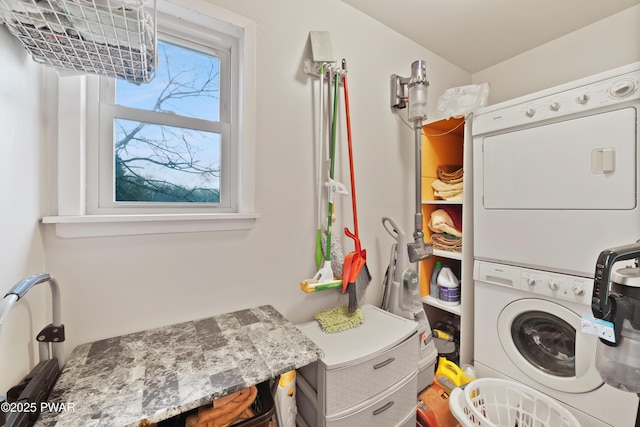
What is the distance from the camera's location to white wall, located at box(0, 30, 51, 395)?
688 mm

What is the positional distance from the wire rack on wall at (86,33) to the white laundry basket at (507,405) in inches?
75.6

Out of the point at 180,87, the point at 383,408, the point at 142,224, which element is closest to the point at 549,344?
the point at 383,408

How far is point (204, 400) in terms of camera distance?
0.68 metres

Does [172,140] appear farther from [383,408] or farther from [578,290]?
[578,290]

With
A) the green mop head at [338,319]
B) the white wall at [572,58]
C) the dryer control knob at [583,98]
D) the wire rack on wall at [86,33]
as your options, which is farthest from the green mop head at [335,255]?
the white wall at [572,58]

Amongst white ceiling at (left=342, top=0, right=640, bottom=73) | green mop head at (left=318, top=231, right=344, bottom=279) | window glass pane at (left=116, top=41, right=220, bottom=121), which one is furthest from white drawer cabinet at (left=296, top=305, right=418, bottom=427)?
white ceiling at (left=342, top=0, right=640, bottom=73)

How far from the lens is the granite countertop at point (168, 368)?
65 cm

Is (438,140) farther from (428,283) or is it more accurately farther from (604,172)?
(428,283)

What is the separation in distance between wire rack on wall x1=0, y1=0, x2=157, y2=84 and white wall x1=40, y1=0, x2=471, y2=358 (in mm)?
568

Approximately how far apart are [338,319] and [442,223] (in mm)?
1081

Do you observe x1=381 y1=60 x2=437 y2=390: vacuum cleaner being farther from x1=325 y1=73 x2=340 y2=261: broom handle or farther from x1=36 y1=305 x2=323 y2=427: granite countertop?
x1=36 y1=305 x2=323 y2=427: granite countertop

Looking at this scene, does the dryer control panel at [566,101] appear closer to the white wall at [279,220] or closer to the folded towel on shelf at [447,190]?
the folded towel on shelf at [447,190]

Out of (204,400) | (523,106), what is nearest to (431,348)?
(204,400)

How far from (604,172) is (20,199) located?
2293 millimetres
